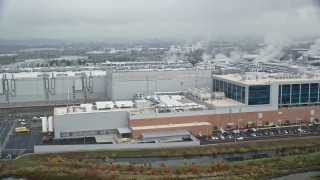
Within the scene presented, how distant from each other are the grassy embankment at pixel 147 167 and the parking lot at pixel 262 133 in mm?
670

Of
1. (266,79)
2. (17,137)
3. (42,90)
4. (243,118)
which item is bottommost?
(17,137)

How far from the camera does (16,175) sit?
7.59 m

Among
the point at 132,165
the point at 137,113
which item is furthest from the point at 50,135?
the point at 132,165

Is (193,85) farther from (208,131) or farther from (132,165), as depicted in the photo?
(132,165)

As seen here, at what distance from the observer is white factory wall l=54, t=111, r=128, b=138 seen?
9.92 meters

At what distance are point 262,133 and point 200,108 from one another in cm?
172

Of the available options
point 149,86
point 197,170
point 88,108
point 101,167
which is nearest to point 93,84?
point 149,86

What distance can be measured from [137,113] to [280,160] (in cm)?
368

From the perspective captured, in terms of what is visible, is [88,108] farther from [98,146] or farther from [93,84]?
[93,84]

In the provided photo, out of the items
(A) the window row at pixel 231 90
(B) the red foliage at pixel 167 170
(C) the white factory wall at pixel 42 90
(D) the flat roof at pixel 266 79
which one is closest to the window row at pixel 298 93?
(D) the flat roof at pixel 266 79

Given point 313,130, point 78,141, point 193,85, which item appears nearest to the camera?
point 78,141

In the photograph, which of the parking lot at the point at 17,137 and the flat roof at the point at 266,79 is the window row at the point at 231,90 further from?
the parking lot at the point at 17,137

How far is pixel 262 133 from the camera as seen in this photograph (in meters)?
10.1

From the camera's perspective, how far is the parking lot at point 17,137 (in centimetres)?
881
